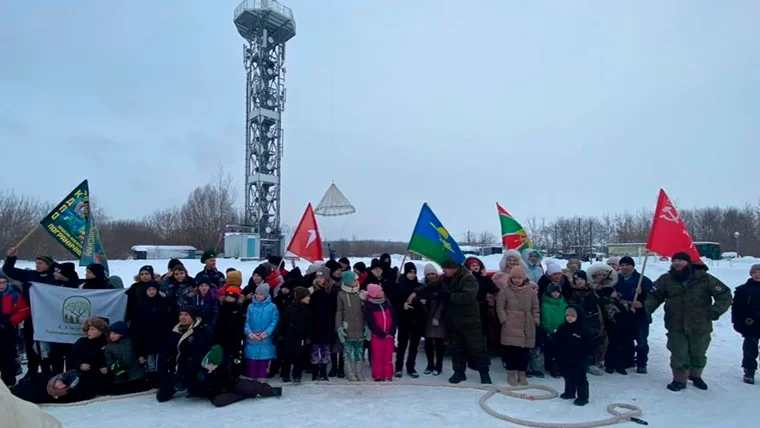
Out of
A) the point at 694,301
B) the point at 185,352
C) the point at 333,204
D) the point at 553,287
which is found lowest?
the point at 185,352

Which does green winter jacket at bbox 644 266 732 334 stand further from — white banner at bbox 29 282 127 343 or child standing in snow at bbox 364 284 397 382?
white banner at bbox 29 282 127 343

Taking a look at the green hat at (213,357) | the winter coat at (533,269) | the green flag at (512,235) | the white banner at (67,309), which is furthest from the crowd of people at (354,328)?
the green flag at (512,235)

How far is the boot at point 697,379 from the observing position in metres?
6.40

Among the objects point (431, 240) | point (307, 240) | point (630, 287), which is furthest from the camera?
point (307, 240)

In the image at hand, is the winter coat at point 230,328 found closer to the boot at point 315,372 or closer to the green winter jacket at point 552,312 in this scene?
the boot at point 315,372

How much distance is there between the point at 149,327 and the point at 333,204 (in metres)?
6.62

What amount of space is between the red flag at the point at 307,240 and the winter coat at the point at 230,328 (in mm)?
2576

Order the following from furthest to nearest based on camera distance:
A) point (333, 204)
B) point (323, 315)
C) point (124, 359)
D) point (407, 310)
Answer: point (333, 204), point (407, 310), point (323, 315), point (124, 359)

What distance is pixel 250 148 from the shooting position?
4125 centimetres

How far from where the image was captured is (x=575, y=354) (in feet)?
18.7

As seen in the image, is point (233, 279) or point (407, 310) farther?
point (407, 310)

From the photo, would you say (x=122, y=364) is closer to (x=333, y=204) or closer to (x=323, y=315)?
(x=323, y=315)

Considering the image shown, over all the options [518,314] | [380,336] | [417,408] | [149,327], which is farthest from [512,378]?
[149,327]

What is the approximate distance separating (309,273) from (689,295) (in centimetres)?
588
